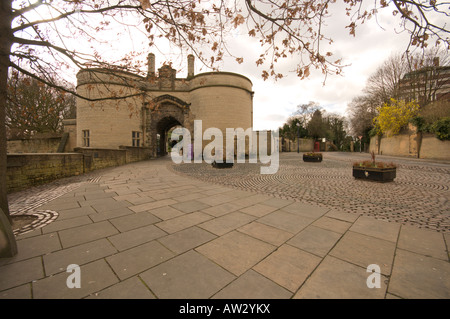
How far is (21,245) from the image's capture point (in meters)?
2.46

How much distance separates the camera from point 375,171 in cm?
670

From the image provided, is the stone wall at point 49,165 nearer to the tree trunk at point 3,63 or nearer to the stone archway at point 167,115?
the tree trunk at point 3,63

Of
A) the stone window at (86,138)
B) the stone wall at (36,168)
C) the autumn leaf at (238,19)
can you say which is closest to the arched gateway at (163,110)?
the stone window at (86,138)

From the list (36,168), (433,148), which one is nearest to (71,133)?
(36,168)

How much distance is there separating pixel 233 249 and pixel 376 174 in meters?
7.00

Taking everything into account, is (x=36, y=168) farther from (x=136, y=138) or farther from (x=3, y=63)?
(x=136, y=138)

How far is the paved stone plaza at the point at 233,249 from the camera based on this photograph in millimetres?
1694

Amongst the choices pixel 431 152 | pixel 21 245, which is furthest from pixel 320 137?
pixel 21 245

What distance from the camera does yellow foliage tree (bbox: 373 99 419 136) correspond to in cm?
2062

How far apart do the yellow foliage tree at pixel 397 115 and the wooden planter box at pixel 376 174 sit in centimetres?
2027

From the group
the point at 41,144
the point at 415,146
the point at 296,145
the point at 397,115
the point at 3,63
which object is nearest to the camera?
the point at 3,63

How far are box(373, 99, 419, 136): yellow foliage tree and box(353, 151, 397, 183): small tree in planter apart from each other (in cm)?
2013

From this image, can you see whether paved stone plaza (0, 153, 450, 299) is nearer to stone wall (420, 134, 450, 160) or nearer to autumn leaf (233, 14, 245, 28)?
autumn leaf (233, 14, 245, 28)

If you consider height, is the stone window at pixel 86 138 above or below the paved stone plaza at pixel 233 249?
above
